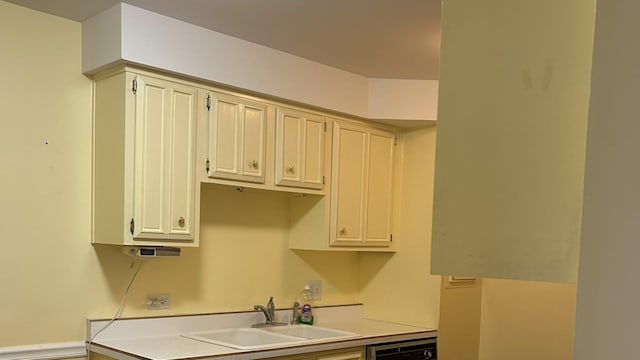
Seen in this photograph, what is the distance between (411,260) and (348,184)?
742 millimetres

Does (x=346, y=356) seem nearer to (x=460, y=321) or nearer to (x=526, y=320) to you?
(x=460, y=321)

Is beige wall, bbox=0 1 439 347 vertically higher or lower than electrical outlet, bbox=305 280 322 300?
higher

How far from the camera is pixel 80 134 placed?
9.37 ft

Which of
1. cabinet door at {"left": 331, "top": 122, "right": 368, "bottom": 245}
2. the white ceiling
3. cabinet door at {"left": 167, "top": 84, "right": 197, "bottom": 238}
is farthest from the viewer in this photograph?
cabinet door at {"left": 331, "top": 122, "right": 368, "bottom": 245}

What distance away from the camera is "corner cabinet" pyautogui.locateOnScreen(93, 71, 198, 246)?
2.71m

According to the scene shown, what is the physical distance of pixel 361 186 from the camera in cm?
386

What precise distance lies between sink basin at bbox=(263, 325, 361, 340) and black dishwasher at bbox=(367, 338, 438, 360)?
0.16 meters

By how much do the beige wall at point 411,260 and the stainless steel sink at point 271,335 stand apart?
2.25ft

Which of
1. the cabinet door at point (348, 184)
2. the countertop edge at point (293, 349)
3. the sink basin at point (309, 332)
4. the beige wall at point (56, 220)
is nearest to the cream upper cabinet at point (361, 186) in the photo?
the cabinet door at point (348, 184)

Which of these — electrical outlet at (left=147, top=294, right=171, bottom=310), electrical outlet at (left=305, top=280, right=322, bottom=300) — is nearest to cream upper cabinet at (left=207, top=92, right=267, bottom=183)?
electrical outlet at (left=147, top=294, right=171, bottom=310)

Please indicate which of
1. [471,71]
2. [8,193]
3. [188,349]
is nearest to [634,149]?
[471,71]

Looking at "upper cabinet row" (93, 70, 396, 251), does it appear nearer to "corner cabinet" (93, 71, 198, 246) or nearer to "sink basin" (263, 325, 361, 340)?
"corner cabinet" (93, 71, 198, 246)

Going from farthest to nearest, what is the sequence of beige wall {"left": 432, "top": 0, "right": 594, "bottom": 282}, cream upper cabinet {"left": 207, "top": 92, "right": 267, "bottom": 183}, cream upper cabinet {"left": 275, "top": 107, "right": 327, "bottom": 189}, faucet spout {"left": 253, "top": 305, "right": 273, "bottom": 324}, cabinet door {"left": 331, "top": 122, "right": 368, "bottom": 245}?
cabinet door {"left": 331, "top": 122, "right": 368, "bottom": 245} < faucet spout {"left": 253, "top": 305, "right": 273, "bottom": 324} < cream upper cabinet {"left": 275, "top": 107, "right": 327, "bottom": 189} < cream upper cabinet {"left": 207, "top": 92, "right": 267, "bottom": 183} < beige wall {"left": 432, "top": 0, "right": 594, "bottom": 282}

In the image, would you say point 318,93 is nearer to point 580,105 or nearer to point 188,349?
point 188,349
